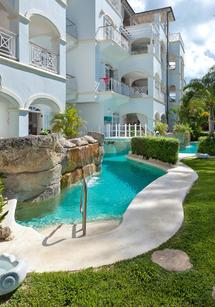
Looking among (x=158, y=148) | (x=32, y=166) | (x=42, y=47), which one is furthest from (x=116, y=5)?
(x=32, y=166)

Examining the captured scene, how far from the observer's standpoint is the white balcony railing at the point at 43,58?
1373 centimetres

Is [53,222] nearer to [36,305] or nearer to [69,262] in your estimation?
[69,262]

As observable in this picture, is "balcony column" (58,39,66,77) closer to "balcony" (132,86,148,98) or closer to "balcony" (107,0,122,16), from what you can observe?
"balcony" (107,0,122,16)

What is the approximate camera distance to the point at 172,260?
166 inches

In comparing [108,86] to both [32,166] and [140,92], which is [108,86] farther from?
[32,166]

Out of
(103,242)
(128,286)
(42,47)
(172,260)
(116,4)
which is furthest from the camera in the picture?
(116,4)

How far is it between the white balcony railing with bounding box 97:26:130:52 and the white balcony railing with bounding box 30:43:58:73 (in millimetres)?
9613

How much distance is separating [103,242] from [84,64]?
67.8ft

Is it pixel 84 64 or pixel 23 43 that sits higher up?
pixel 84 64

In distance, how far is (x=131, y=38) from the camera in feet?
99.6

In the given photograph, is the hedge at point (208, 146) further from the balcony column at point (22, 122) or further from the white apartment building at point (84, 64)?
the balcony column at point (22, 122)

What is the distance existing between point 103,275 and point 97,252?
78cm

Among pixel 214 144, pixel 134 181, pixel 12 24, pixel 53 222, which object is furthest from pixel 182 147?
pixel 53 222

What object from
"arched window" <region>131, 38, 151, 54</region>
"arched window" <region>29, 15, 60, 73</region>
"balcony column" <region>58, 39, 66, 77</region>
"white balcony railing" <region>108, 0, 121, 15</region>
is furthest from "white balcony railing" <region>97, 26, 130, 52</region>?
"balcony column" <region>58, 39, 66, 77</region>
